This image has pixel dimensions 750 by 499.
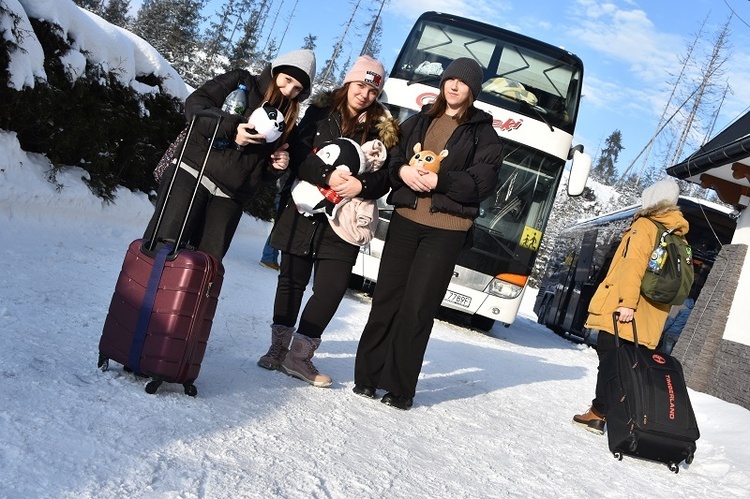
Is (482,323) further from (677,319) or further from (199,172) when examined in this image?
(199,172)

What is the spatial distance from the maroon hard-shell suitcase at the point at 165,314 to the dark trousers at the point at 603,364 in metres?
3.05

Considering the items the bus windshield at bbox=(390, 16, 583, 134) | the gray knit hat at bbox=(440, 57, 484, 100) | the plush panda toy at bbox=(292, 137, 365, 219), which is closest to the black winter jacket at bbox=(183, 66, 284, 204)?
the plush panda toy at bbox=(292, 137, 365, 219)

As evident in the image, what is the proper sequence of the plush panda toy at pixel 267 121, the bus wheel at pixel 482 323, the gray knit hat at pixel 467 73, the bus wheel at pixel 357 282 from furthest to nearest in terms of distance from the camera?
the bus wheel at pixel 357 282 → the bus wheel at pixel 482 323 → the gray knit hat at pixel 467 73 → the plush panda toy at pixel 267 121

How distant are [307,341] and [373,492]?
1710 mm

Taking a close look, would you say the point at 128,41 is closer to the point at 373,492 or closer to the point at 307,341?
the point at 307,341

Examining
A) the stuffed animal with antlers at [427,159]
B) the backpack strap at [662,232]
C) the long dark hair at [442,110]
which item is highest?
the long dark hair at [442,110]

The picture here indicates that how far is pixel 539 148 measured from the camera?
10414 mm

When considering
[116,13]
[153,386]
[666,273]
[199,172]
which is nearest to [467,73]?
[199,172]

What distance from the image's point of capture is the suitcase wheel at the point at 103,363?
12.2ft

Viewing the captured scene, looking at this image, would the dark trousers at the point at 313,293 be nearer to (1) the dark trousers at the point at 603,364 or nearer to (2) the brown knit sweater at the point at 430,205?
(2) the brown knit sweater at the point at 430,205

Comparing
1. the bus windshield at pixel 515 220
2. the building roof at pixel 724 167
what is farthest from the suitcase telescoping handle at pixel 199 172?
the building roof at pixel 724 167

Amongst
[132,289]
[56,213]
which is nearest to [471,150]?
[132,289]

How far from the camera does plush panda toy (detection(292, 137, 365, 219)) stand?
4465 mm

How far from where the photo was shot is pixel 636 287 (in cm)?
546
